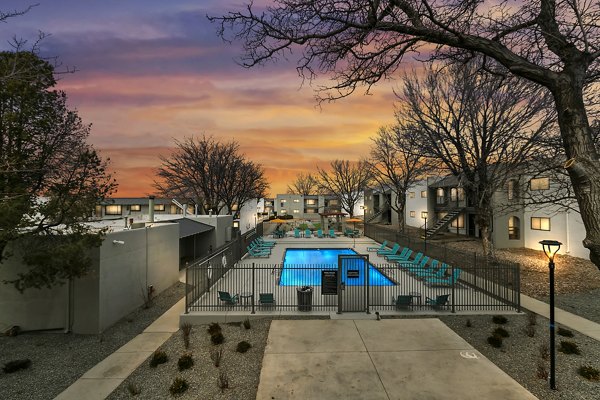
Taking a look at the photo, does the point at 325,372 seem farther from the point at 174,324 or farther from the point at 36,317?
the point at 36,317

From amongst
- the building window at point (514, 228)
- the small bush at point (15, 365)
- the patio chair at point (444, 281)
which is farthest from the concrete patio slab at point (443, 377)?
the building window at point (514, 228)

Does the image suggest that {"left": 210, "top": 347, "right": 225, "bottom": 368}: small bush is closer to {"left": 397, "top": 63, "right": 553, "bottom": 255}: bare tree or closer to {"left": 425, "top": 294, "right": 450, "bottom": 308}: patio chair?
{"left": 425, "top": 294, "right": 450, "bottom": 308}: patio chair

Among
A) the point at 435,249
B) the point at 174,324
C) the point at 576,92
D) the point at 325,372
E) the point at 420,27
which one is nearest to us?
the point at 576,92

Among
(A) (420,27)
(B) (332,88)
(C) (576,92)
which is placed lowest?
(C) (576,92)

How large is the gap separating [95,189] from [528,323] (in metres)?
16.5

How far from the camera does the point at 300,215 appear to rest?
346ft

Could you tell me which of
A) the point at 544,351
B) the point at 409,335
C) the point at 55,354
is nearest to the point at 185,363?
the point at 55,354

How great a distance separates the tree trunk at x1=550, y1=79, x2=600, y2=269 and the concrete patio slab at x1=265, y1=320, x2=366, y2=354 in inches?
253

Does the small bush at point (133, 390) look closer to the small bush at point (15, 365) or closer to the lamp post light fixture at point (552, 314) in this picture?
the small bush at point (15, 365)

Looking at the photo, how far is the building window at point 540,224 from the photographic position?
26.8 metres

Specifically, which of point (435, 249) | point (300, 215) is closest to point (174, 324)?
point (435, 249)

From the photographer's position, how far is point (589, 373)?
A: 8.11m

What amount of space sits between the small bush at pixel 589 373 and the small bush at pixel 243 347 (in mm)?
9227

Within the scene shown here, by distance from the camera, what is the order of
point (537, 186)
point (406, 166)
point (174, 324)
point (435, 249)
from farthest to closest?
1. point (406, 166)
2. point (537, 186)
3. point (435, 249)
4. point (174, 324)
